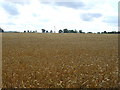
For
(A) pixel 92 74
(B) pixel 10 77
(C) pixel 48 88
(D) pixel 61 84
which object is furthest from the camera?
(A) pixel 92 74

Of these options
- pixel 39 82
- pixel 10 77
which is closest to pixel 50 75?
pixel 39 82

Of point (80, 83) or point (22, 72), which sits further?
point (22, 72)

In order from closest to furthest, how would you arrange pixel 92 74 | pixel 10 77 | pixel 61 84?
pixel 61 84, pixel 10 77, pixel 92 74

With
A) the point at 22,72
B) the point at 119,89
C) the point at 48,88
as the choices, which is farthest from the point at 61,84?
the point at 22,72

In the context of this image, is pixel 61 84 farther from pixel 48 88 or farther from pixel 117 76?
pixel 117 76

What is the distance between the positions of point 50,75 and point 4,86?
320 cm

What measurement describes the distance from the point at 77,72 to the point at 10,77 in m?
4.42

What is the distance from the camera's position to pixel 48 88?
977cm

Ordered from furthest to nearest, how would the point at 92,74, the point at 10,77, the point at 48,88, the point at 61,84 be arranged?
the point at 92,74
the point at 10,77
the point at 61,84
the point at 48,88

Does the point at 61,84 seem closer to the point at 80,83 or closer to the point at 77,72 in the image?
the point at 80,83

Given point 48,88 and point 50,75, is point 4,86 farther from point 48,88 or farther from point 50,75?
point 50,75

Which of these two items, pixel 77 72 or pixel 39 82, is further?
pixel 77 72

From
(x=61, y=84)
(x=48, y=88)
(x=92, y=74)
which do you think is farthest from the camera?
(x=92, y=74)

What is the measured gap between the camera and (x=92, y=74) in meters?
13.0
